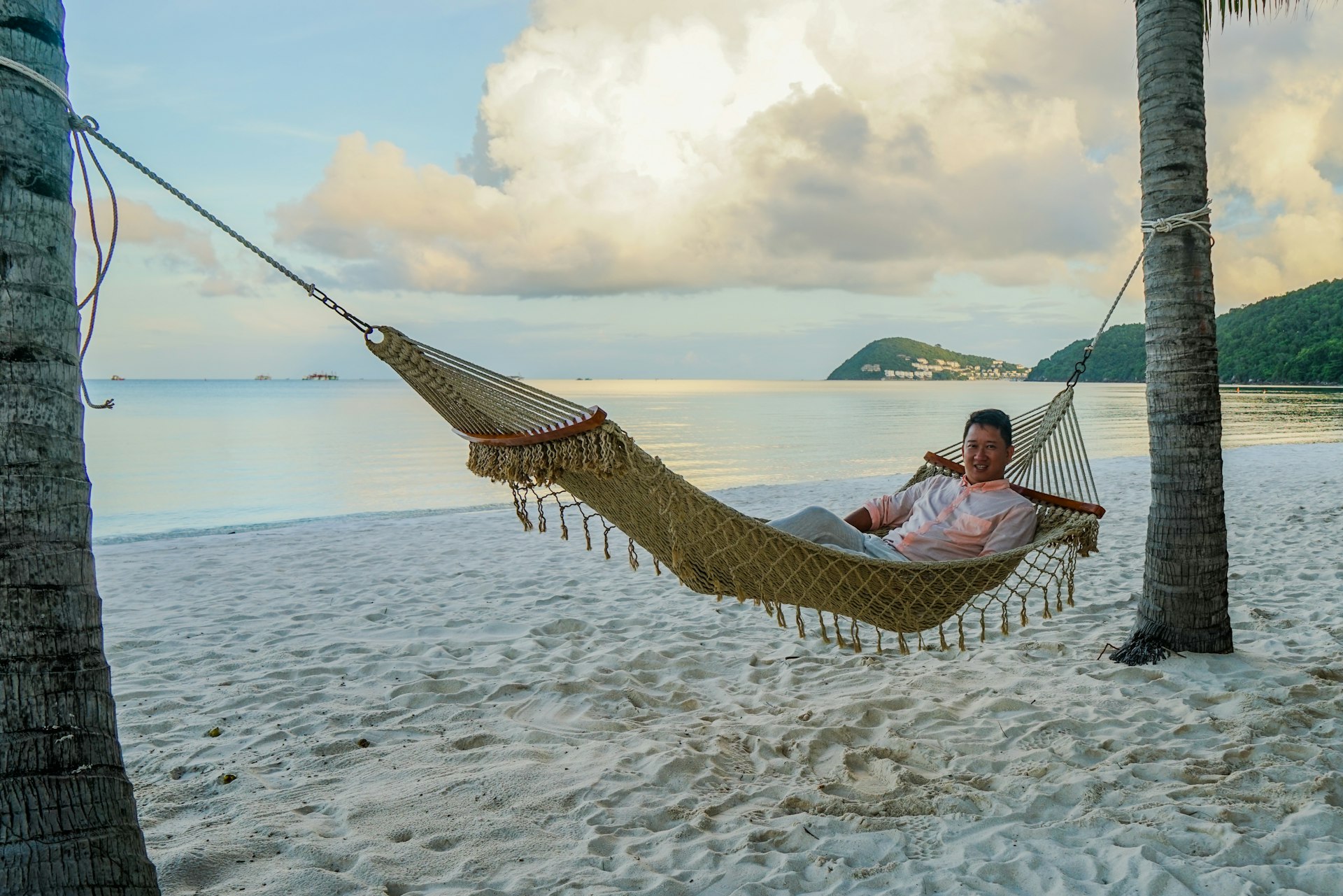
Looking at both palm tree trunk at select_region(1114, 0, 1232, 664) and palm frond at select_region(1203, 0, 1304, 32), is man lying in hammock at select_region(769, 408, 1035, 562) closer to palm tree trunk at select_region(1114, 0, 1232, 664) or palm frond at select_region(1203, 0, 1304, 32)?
palm tree trunk at select_region(1114, 0, 1232, 664)

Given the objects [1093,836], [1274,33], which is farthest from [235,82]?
[1093,836]

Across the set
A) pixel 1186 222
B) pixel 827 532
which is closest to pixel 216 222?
pixel 827 532

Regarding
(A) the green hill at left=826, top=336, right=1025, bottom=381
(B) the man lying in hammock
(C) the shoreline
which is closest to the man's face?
→ (B) the man lying in hammock

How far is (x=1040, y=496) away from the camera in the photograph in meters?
2.71

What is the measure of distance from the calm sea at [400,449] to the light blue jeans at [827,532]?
673 centimetres

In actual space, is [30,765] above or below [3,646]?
below

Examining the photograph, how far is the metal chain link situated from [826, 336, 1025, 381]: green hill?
237ft

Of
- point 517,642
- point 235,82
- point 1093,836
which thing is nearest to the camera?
point 1093,836

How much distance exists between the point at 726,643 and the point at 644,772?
119 centimetres

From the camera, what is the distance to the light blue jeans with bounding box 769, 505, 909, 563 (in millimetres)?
2453

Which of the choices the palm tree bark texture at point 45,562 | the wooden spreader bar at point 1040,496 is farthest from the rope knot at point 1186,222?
the palm tree bark texture at point 45,562

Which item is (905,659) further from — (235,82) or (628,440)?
(235,82)

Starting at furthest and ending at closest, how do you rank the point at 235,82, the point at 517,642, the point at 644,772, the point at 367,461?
the point at 367,461, the point at 235,82, the point at 517,642, the point at 644,772

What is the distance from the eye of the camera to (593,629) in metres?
3.54
